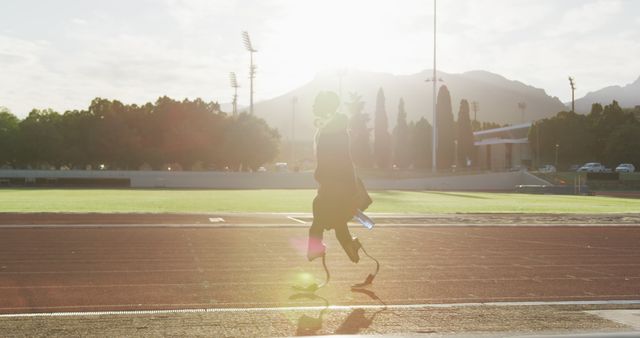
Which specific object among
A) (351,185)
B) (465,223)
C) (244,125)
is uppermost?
(244,125)

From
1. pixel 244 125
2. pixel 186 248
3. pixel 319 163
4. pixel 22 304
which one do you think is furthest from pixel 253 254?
pixel 244 125

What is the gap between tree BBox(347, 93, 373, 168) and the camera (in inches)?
3935

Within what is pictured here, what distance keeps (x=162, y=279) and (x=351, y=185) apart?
2820 millimetres

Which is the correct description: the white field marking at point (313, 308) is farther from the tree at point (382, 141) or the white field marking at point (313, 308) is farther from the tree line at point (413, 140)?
the tree at point (382, 141)

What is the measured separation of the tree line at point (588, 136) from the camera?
86.1m

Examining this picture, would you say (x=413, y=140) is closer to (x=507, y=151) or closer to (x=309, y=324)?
(x=507, y=151)

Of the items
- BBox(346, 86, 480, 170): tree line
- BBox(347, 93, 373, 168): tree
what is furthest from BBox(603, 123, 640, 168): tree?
BBox(347, 93, 373, 168): tree

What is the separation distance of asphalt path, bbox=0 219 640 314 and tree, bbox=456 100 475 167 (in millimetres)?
80888

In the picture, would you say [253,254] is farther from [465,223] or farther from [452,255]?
[465,223]

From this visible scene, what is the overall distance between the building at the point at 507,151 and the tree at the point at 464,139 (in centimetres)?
967

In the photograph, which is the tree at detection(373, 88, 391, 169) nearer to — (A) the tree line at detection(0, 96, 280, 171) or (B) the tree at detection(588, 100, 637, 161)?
(A) the tree line at detection(0, 96, 280, 171)

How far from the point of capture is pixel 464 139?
96.4m

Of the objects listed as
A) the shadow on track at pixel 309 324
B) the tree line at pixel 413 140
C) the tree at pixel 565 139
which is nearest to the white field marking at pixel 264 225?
the shadow on track at pixel 309 324

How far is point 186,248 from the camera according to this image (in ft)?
41.5
